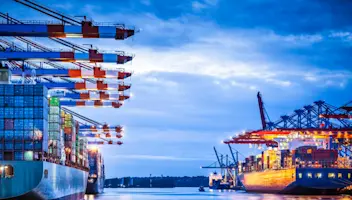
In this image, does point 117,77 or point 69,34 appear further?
point 117,77

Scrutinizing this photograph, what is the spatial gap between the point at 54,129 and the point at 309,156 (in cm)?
4227

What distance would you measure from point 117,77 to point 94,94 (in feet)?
29.0

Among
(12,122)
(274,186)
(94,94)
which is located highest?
(94,94)

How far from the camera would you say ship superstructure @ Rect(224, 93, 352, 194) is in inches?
2940

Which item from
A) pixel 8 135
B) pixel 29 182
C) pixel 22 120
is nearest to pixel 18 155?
pixel 8 135

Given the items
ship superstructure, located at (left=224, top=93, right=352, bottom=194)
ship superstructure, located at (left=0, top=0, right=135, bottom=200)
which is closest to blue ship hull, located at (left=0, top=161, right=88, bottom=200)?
ship superstructure, located at (left=0, top=0, right=135, bottom=200)

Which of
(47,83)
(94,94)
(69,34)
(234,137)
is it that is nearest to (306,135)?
(234,137)

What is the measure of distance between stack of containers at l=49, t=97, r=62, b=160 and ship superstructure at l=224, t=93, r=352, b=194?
110ft

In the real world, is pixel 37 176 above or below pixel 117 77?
below

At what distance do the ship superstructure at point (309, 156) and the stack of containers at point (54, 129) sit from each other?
33411mm

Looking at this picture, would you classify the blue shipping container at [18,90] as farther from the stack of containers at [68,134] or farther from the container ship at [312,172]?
the container ship at [312,172]

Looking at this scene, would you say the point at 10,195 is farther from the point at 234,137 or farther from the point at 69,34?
the point at 234,137

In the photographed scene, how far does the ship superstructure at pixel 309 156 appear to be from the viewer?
7469cm

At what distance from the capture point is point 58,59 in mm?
Result: 40531
